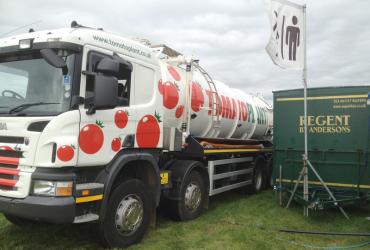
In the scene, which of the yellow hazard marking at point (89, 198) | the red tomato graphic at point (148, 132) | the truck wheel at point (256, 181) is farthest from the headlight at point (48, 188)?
the truck wheel at point (256, 181)

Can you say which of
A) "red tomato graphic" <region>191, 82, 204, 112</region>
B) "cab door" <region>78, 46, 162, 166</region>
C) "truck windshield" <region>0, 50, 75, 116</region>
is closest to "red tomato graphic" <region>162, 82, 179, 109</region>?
"red tomato graphic" <region>191, 82, 204, 112</region>

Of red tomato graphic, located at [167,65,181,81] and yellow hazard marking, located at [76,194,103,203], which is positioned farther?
red tomato graphic, located at [167,65,181,81]

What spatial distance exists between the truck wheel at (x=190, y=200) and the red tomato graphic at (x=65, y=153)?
2847 millimetres

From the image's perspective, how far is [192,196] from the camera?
7.41 metres

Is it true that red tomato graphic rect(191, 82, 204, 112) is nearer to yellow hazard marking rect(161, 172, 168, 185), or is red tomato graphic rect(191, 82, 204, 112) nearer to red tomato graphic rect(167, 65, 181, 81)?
red tomato graphic rect(167, 65, 181, 81)

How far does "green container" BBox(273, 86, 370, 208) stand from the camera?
7.64 metres

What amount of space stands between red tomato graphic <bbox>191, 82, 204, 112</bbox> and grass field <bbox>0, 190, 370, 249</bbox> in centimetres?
217

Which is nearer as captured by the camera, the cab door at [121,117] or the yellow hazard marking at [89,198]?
the yellow hazard marking at [89,198]

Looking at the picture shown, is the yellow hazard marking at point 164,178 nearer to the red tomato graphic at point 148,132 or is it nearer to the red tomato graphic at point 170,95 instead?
the red tomato graphic at point 148,132

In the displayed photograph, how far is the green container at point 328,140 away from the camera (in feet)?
25.1

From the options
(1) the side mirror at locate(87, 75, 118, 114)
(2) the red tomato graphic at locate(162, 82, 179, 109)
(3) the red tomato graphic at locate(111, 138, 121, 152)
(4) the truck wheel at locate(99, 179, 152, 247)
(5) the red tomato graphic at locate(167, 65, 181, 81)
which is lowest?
(4) the truck wheel at locate(99, 179, 152, 247)

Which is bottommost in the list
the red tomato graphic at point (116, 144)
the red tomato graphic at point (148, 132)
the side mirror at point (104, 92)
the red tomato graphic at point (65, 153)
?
the red tomato graphic at point (65, 153)

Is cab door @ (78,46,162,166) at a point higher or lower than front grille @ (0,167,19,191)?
higher

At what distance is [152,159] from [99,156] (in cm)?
109
